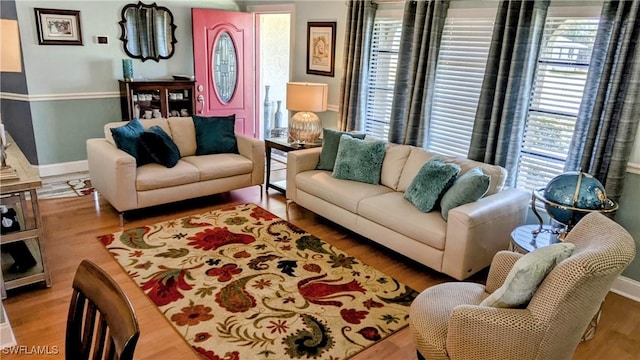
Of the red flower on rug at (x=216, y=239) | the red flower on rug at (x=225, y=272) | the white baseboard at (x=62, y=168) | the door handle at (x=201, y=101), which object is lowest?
the red flower on rug at (x=225, y=272)

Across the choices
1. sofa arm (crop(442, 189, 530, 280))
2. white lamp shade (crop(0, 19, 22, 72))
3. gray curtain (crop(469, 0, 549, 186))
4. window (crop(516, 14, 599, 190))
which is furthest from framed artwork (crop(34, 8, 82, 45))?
window (crop(516, 14, 599, 190))

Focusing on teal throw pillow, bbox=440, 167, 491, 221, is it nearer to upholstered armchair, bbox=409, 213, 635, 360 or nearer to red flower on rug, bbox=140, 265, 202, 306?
upholstered armchair, bbox=409, 213, 635, 360

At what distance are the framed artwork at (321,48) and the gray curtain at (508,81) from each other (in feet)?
6.80

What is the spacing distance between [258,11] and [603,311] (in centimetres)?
543

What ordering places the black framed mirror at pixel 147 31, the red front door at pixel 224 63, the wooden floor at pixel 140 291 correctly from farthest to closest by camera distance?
the red front door at pixel 224 63, the black framed mirror at pixel 147 31, the wooden floor at pixel 140 291

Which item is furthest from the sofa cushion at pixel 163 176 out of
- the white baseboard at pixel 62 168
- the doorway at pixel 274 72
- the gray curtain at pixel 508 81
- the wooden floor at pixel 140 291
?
the doorway at pixel 274 72

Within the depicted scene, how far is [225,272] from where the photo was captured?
3.30 metres

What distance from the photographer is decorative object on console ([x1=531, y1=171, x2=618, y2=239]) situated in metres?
2.67

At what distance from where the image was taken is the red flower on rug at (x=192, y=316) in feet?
8.90

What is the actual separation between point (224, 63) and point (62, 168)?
2.51 m

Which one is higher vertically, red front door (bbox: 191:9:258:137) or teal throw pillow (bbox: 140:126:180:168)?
red front door (bbox: 191:9:258:137)

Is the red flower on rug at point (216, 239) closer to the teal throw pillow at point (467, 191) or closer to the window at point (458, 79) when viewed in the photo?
the teal throw pillow at point (467, 191)

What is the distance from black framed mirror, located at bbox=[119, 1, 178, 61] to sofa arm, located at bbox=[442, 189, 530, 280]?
177 inches

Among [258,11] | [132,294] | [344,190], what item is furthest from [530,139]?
[258,11]
